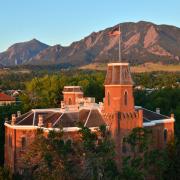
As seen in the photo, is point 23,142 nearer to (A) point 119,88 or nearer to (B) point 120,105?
(B) point 120,105

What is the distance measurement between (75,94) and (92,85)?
22.6 m

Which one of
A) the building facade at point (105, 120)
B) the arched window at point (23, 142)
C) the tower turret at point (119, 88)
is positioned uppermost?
the tower turret at point (119, 88)

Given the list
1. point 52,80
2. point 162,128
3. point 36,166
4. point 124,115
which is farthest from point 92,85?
point 36,166

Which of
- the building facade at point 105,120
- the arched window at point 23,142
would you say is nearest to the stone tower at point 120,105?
the building facade at point 105,120

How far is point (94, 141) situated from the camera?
34906 mm

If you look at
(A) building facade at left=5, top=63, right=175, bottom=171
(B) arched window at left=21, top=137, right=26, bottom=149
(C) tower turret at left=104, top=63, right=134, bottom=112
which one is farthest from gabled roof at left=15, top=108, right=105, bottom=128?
(C) tower turret at left=104, top=63, right=134, bottom=112

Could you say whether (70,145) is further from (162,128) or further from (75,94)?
(75,94)

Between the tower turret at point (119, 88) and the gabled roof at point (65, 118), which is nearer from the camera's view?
the tower turret at point (119, 88)

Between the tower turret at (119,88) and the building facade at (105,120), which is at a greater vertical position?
the tower turret at (119,88)

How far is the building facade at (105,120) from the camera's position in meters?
42.5

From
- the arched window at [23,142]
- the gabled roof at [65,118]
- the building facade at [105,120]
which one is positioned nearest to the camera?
the building facade at [105,120]

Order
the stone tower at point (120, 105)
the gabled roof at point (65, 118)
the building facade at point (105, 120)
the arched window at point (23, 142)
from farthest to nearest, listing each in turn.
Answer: the arched window at point (23, 142)
the gabled roof at point (65, 118)
the building facade at point (105, 120)
the stone tower at point (120, 105)

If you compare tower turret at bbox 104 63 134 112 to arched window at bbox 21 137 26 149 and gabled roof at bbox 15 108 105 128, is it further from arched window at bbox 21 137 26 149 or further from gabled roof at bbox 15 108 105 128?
arched window at bbox 21 137 26 149

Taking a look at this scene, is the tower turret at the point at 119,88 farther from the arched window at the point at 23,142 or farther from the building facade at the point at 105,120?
the arched window at the point at 23,142
